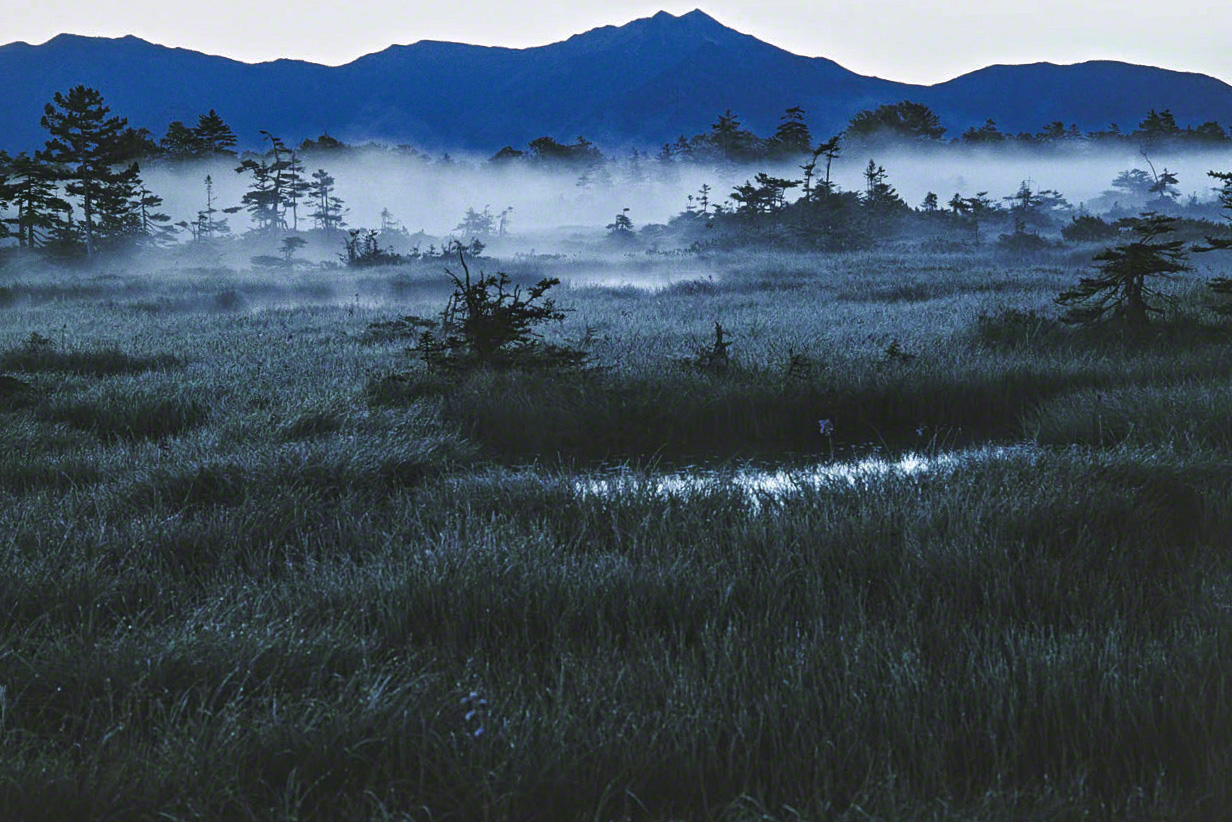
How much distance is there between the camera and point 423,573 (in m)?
3.47

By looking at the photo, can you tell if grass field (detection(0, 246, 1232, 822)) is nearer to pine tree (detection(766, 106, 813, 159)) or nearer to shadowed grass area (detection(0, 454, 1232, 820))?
shadowed grass area (detection(0, 454, 1232, 820))

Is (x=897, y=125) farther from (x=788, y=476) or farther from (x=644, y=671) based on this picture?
(x=644, y=671)

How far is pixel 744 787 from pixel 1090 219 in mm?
47421

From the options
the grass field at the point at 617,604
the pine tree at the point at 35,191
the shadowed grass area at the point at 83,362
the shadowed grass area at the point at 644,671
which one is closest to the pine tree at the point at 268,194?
the pine tree at the point at 35,191

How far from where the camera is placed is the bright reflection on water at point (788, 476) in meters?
5.09

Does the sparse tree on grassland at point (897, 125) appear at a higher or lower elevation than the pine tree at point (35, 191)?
higher

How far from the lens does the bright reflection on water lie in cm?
509

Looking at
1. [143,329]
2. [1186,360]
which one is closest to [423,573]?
[1186,360]

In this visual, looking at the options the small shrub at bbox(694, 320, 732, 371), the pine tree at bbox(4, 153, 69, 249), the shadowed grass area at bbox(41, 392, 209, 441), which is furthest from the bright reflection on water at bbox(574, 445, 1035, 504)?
the pine tree at bbox(4, 153, 69, 249)

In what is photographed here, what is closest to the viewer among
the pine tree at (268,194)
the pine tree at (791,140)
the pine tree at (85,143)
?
the pine tree at (85,143)

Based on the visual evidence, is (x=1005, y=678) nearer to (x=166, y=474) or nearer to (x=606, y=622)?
(x=606, y=622)

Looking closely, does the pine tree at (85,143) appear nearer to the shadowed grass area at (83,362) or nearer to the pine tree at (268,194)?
the pine tree at (268,194)

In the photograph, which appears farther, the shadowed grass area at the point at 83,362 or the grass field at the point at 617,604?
the shadowed grass area at the point at 83,362

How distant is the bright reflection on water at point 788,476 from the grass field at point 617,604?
64 millimetres
